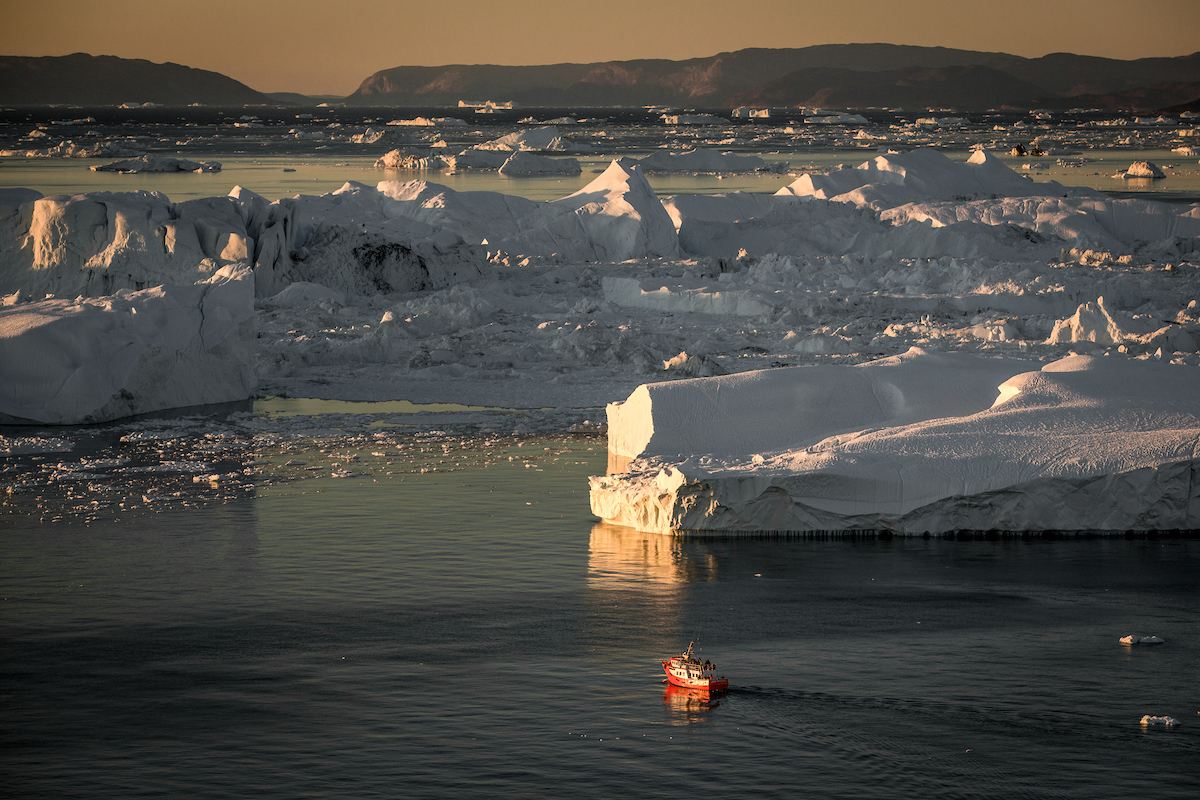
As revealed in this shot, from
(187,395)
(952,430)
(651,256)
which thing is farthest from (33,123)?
(952,430)

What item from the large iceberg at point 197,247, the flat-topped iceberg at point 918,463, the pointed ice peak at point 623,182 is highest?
the pointed ice peak at point 623,182

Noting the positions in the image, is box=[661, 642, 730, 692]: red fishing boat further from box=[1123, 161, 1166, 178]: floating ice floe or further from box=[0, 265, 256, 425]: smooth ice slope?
box=[1123, 161, 1166, 178]: floating ice floe

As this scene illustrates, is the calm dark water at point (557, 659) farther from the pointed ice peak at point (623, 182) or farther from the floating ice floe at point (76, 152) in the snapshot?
the floating ice floe at point (76, 152)

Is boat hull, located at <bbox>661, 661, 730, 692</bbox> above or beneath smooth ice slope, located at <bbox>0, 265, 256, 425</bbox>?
Answer: beneath

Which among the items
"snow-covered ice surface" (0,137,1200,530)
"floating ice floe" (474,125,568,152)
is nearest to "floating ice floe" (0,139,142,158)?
"floating ice floe" (474,125,568,152)

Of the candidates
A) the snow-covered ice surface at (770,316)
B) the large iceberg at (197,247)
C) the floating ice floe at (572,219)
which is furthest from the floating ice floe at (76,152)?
the large iceberg at (197,247)

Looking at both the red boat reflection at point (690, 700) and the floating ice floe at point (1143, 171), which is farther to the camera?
the floating ice floe at point (1143, 171)
